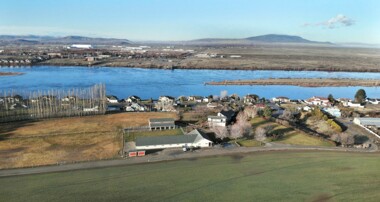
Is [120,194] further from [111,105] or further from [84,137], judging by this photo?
[111,105]

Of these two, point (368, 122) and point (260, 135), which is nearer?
point (260, 135)

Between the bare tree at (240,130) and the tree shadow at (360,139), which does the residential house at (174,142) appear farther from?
the tree shadow at (360,139)

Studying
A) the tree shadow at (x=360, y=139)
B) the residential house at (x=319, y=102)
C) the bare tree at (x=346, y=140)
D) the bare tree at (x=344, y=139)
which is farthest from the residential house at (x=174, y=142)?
the residential house at (x=319, y=102)

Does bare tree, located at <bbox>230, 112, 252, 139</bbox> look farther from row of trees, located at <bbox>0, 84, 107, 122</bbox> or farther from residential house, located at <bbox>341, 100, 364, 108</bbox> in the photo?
residential house, located at <bbox>341, 100, 364, 108</bbox>

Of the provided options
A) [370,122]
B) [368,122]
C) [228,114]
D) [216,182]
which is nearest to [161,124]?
[228,114]

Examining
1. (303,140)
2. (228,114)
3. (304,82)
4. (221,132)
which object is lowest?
(303,140)

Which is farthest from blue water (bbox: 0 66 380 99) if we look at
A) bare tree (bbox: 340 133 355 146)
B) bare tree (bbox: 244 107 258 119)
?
bare tree (bbox: 340 133 355 146)

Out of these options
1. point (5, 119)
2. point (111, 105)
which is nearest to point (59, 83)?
point (111, 105)

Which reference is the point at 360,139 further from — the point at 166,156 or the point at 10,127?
the point at 10,127
